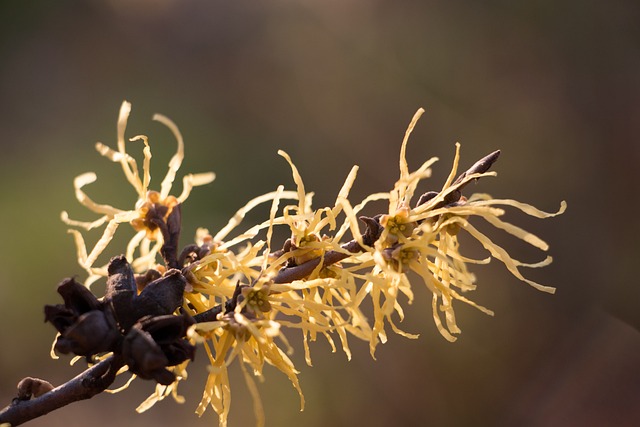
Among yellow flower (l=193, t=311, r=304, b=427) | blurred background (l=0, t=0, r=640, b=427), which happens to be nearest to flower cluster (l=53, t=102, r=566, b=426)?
yellow flower (l=193, t=311, r=304, b=427)

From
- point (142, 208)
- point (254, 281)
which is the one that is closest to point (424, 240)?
point (254, 281)

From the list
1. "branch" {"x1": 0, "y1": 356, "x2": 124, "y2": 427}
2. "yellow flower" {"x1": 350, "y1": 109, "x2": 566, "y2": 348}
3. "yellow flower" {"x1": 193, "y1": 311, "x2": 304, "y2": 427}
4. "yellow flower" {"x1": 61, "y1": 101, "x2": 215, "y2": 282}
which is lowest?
"branch" {"x1": 0, "y1": 356, "x2": 124, "y2": 427}

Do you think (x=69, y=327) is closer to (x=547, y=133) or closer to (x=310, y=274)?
(x=310, y=274)

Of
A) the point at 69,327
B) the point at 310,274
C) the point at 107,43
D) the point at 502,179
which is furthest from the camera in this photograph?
the point at 107,43

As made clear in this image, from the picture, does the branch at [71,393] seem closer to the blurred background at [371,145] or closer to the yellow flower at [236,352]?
the yellow flower at [236,352]

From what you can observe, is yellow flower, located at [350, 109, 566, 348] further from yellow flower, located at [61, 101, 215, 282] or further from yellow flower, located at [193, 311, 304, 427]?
yellow flower, located at [61, 101, 215, 282]

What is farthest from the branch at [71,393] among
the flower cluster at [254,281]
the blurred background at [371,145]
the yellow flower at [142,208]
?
the blurred background at [371,145]

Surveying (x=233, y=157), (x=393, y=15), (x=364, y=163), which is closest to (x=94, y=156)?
(x=233, y=157)
